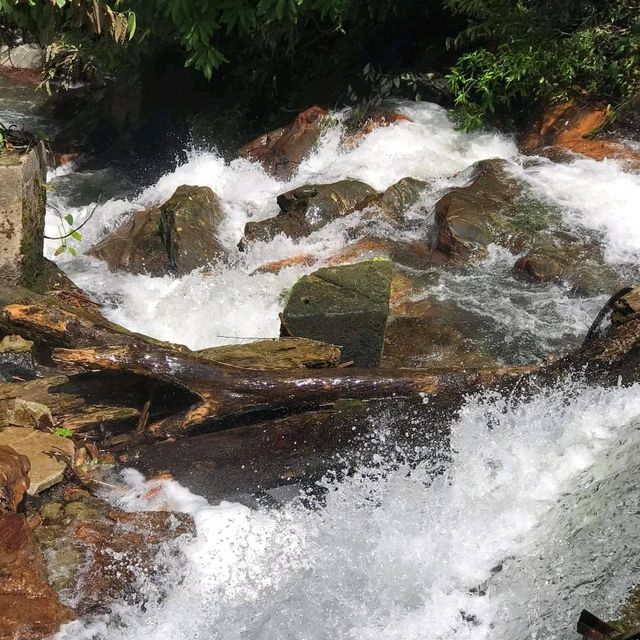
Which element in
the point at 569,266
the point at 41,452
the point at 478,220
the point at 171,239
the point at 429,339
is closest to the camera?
the point at 41,452

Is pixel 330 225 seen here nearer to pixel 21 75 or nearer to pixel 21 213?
pixel 21 213

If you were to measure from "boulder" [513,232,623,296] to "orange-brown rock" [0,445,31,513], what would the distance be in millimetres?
4506

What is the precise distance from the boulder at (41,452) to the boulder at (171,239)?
331cm

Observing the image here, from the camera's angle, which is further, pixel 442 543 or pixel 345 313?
pixel 345 313

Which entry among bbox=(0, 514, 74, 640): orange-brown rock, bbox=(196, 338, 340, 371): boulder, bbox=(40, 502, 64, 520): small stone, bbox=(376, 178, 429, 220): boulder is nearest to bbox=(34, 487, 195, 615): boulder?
bbox=(40, 502, 64, 520): small stone

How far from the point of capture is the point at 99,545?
11.8ft

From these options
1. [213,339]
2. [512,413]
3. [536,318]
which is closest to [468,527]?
[512,413]

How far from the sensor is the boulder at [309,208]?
7.69 meters

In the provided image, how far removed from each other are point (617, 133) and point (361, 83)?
3.66 metres

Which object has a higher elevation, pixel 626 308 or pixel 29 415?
pixel 626 308

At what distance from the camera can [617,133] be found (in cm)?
835

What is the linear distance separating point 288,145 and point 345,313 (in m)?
4.85

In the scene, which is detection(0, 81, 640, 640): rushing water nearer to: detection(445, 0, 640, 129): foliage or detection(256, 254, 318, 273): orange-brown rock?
detection(256, 254, 318, 273): orange-brown rock

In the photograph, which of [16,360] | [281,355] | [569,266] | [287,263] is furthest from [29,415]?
[569,266]
